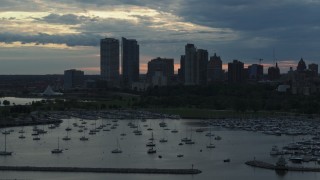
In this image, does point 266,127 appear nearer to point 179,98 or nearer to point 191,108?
point 191,108

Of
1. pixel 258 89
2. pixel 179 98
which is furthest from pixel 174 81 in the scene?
pixel 179 98

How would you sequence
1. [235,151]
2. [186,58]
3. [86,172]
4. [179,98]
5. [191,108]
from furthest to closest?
[186,58] < [179,98] < [191,108] < [235,151] < [86,172]

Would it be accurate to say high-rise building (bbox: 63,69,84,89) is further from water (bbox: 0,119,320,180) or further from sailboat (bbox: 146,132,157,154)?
sailboat (bbox: 146,132,157,154)

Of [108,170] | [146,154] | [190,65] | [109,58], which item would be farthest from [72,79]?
[108,170]

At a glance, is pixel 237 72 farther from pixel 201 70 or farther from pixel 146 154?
pixel 146 154

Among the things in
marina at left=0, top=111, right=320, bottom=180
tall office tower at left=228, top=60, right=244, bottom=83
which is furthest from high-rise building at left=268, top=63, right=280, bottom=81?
marina at left=0, top=111, right=320, bottom=180

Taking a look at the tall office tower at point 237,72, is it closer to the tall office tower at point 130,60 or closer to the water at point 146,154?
the tall office tower at point 130,60
